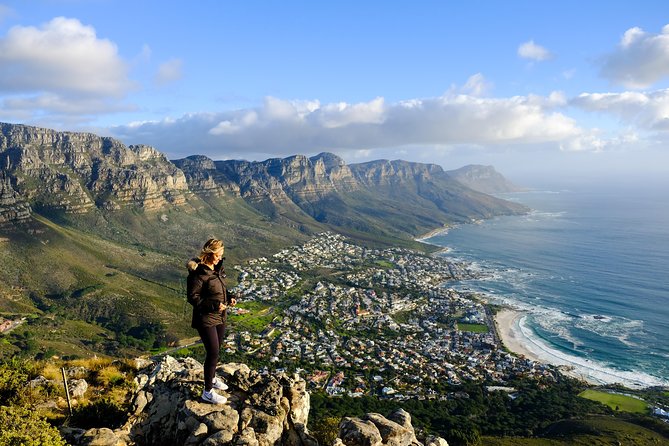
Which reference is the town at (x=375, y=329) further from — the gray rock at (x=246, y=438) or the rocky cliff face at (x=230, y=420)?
the gray rock at (x=246, y=438)

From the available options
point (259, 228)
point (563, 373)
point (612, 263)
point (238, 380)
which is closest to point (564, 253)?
point (612, 263)

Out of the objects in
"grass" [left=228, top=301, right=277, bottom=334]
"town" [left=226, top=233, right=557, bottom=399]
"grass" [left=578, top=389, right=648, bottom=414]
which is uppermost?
"grass" [left=578, top=389, right=648, bottom=414]

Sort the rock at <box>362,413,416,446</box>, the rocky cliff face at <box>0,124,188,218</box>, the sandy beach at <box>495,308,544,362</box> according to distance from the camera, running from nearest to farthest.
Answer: the rock at <box>362,413,416,446</box> < the sandy beach at <box>495,308,544,362</box> < the rocky cliff face at <box>0,124,188,218</box>

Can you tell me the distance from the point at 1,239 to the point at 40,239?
7.56m

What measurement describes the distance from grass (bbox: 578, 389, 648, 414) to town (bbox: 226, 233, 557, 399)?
253 inches

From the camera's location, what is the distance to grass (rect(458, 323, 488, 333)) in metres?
81.6

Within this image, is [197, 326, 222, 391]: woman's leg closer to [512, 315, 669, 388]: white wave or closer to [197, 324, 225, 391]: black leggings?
[197, 324, 225, 391]: black leggings

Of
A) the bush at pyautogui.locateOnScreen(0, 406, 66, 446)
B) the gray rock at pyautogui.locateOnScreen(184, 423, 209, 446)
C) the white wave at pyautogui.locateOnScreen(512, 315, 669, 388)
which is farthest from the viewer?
the white wave at pyautogui.locateOnScreen(512, 315, 669, 388)

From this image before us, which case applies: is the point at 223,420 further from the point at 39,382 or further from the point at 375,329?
the point at 375,329

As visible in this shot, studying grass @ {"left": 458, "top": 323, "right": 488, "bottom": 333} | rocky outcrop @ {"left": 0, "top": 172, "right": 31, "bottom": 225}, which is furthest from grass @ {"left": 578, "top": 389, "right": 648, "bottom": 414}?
rocky outcrop @ {"left": 0, "top": 172, "right": 31, "bottom": 225}

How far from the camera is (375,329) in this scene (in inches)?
3364

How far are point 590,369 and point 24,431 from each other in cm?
7453

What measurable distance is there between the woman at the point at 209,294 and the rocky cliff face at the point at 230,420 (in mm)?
1356

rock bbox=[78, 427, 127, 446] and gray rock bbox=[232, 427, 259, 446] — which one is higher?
gray rock bbox=[232, 427, 259, 446]
